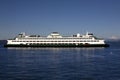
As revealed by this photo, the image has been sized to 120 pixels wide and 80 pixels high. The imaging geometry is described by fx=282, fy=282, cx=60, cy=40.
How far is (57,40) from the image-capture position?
137625 mm

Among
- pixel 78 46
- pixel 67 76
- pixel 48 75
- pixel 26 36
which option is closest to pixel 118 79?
pixel 67 76

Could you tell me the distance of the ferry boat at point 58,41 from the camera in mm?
135500

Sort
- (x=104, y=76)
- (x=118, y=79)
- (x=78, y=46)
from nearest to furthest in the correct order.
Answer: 1. (x=118, y=79)
2. (x=104, y=76)
3. (x=78, y=46)

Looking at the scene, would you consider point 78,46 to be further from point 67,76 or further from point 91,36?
point 67,76

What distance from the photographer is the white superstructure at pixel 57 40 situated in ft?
447

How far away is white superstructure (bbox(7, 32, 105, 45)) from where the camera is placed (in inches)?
5364

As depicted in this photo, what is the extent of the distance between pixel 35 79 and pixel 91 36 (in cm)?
10534

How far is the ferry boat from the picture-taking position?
135500 millimetres

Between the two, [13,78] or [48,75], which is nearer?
[13,78]

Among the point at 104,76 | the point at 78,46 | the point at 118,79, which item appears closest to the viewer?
the point at 118,79

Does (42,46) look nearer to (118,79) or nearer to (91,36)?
(91,36)

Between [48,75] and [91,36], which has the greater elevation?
Result: [91,36]

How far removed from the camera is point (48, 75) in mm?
38250

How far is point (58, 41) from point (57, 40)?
0.69m
